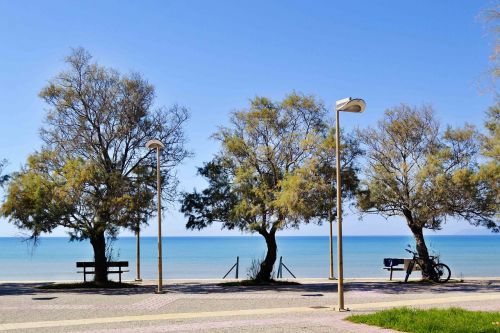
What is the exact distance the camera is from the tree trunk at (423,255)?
2538 cm

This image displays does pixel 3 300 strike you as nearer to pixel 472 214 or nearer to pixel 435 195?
pixel 435 195

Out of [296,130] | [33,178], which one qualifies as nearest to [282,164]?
[296,130]

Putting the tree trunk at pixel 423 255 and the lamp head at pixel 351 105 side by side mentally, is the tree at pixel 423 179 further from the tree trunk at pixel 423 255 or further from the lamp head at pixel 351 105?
the lamp head at pixel 351 105

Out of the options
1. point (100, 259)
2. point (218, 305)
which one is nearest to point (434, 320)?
point (218, 305)

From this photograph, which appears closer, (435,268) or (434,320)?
(434,320)

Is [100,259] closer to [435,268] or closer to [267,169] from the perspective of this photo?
[267,169]

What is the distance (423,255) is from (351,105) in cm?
1293

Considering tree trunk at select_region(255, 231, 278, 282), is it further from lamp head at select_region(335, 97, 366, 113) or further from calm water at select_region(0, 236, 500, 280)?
lamp head at select_region(335, 97, 366, 113)

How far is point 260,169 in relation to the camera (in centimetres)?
2406

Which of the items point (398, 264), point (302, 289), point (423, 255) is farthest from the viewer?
point (398, 264)

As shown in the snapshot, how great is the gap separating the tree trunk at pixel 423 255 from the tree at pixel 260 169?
5.32 meters

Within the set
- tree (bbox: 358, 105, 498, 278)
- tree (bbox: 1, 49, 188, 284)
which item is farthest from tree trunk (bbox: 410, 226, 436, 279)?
tree (bbox: 1, 49, 188, 284)

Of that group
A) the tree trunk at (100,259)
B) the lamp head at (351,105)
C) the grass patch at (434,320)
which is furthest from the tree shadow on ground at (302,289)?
the lamp head at (351,105)

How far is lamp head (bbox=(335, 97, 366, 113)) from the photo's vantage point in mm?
15094
